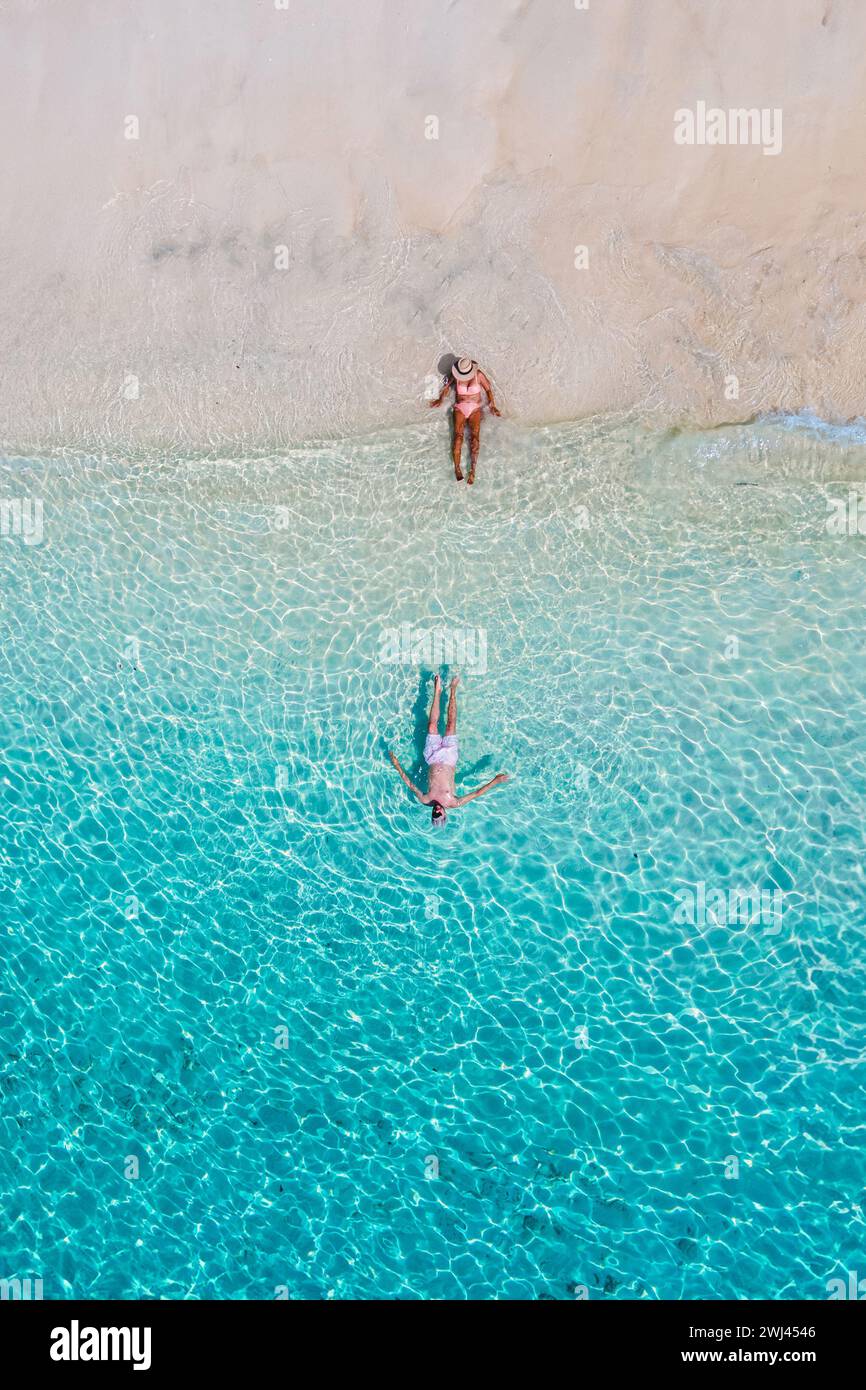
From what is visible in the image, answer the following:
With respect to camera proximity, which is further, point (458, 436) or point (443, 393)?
point (443, 393)

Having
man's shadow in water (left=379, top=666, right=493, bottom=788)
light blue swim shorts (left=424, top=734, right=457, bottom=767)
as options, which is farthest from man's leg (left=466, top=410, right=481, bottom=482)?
light blue swim shorts (left=424, top=734, right=457, bottom=767)

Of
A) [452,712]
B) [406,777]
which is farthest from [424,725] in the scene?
[406,777]

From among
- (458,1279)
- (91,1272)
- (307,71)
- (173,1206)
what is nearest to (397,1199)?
(458,1279)

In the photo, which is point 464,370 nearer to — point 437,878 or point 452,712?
point 452,712

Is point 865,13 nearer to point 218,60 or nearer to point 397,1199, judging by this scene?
point 218,60

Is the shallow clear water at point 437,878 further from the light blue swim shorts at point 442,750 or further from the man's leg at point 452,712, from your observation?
the light blue swim shorts at point 442,750

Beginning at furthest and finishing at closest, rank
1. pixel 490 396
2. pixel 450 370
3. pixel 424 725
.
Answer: pixel 424 725 < pixel 450 370 < pixel 490 396

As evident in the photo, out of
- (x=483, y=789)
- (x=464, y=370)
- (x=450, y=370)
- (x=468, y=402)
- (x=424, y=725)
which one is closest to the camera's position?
(x=464, y=370)
